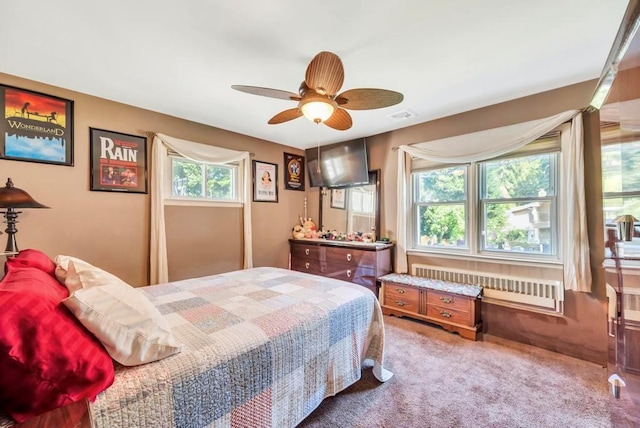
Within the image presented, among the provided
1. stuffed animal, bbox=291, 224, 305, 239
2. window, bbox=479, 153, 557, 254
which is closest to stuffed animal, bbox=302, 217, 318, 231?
stuffed animal, bbox=291, 224, 305, 239

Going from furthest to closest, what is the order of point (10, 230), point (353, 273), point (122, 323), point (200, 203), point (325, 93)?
point (353, 273)
point (200, 203)
point (10, 230)
point (325, 93)
point (122, 323)

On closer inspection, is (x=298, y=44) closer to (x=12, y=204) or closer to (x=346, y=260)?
(x=12, y=204)

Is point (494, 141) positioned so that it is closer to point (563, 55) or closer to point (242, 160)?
point (563, 55)

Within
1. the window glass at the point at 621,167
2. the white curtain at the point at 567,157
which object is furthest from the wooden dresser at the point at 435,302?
the window glass at the point at 621,167

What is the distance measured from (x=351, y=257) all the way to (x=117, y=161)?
2974mm

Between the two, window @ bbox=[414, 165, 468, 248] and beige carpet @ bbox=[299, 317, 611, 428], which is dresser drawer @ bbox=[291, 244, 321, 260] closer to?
window @ bbox=[414, 165, 468, 248]

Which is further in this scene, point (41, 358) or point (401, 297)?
point (401, 297)

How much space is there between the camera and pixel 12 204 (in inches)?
77.3

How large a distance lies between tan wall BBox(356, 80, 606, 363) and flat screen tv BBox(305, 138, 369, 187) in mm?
Answer: 947

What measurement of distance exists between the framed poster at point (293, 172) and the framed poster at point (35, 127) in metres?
2.69

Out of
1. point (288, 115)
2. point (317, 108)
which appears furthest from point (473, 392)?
point (288, 115)

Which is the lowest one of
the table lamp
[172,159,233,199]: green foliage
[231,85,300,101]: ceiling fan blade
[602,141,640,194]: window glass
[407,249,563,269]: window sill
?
[407,249,563,269]: window sill

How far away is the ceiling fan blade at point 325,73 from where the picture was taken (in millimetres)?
1611

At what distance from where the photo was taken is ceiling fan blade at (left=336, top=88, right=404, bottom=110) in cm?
188
